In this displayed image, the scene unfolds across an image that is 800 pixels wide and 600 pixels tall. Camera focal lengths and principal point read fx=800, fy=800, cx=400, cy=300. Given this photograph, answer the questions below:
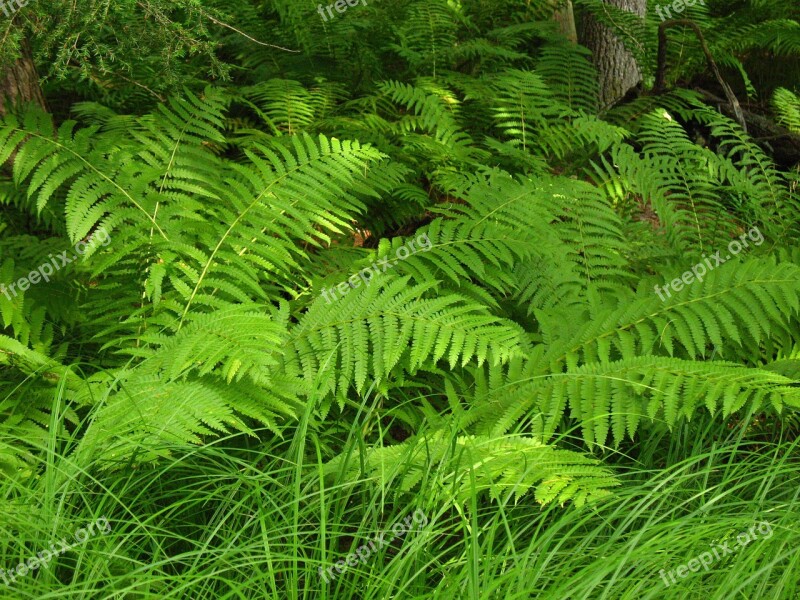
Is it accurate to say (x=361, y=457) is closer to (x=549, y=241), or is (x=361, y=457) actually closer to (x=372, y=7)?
(x=549, y=241)

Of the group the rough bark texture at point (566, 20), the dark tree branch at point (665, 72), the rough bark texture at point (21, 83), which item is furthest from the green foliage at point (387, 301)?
the rough bark texture at point (566, 20)

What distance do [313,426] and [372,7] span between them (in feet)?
11.9

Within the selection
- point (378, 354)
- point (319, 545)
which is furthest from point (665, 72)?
point (319, 545)

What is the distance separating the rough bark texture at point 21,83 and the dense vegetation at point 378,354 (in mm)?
189

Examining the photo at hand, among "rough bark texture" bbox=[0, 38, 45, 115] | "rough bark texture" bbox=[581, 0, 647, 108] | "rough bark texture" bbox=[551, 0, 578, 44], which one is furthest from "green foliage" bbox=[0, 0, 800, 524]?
"rough bark texture" bbox=[551, 0, 578, 44]

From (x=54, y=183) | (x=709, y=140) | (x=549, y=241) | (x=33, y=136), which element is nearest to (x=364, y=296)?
(x=549, y=241)

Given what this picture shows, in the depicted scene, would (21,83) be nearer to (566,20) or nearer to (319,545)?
(319,545)

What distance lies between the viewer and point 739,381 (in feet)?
7.25

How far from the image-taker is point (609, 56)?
501 centimetres

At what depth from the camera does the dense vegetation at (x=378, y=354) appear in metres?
1.82

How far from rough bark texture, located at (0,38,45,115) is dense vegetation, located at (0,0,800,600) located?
189 millimetres

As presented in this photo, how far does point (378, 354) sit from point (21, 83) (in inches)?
76.1

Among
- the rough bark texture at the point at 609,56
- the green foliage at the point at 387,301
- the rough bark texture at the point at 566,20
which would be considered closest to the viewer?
the green foliage at the point at 387,301

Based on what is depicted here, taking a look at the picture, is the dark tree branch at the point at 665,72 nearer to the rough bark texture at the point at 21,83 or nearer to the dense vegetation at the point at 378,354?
the dense vegetation at the point at 378,354
